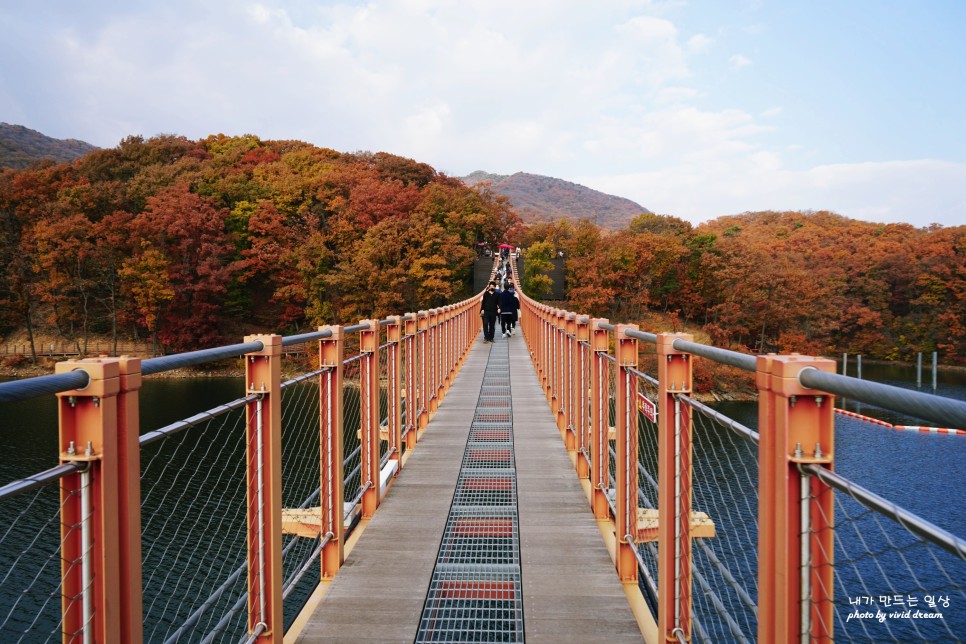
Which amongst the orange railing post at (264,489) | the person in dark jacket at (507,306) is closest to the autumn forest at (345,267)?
the person in dark jacket at (507,306)

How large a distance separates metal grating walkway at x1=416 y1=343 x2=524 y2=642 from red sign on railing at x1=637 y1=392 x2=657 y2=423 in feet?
3.61

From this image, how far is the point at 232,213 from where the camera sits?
136ft

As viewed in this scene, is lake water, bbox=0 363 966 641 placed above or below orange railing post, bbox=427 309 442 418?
below

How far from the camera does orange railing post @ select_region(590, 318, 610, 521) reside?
3.86 metres

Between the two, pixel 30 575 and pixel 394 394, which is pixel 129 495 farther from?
pixel 30 575

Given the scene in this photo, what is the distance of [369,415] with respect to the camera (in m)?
4.02

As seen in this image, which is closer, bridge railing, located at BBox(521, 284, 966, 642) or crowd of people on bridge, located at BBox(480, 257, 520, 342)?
bridge railing, located at BBox(521, 284, 966, 642)

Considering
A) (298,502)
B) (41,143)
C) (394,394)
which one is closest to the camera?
(394,394)

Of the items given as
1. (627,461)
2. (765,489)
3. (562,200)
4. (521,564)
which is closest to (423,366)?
(521,564)

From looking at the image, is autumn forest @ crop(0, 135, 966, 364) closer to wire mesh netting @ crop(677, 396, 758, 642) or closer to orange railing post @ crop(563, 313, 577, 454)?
wire mesh netting @ crop(677, 396, 758, 642)

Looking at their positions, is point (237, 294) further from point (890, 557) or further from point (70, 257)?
point (890, 557)

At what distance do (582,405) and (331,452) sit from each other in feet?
7.00

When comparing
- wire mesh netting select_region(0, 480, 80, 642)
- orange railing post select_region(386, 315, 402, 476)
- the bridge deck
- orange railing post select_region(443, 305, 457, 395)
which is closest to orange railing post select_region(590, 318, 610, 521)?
the bridge deck

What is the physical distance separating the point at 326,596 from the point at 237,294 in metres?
41.2
